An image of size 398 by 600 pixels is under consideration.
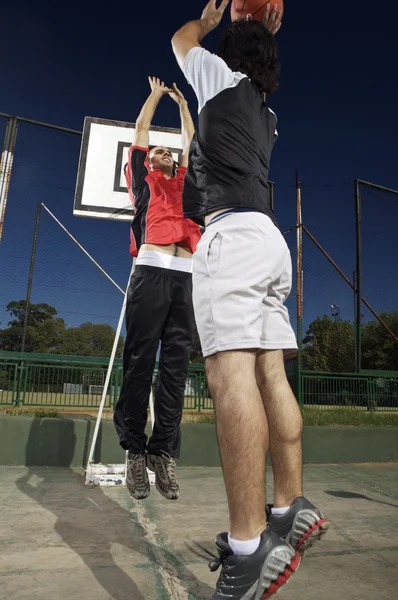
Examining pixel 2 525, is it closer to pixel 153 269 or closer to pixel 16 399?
pixel 153 269

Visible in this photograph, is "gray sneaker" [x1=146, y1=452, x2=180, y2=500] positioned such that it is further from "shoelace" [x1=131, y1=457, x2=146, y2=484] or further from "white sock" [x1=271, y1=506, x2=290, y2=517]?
"white sock" [x1=271, y1=506, x2=290, y2=517]

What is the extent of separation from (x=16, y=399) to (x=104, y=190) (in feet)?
9.68

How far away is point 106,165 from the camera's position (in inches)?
195

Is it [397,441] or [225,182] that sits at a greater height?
[225,182]

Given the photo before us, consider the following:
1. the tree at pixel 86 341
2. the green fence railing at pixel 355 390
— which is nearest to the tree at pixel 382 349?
the tree at pixel 86 341

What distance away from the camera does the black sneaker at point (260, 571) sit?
3.66 ft

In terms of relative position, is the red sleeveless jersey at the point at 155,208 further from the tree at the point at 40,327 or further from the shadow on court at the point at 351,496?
the tree at the point at 40,327

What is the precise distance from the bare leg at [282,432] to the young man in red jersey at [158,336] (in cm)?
73

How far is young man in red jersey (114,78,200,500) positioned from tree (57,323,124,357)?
4.56m

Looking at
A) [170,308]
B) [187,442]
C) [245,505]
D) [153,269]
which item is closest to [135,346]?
[170,308]

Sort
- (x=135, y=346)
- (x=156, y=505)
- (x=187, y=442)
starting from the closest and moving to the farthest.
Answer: (x=135, y=346), (x=156, y=505), (x=187, y=442)

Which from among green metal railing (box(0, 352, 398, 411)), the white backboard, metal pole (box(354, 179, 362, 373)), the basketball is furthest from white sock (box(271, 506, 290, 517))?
metal pole (box(354, 179, 362, 373))

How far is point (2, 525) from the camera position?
2752 mm

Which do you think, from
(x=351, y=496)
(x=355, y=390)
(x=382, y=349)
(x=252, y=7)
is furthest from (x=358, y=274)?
(x=382, y=349)
